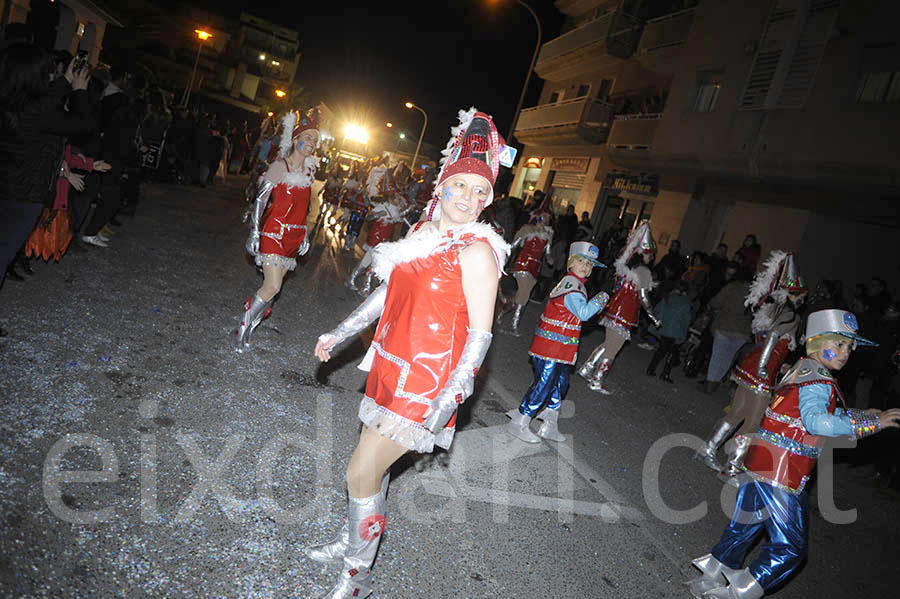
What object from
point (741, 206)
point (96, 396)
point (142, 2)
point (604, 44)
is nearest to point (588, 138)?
point (604, 44)

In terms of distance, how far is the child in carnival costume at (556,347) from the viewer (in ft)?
17.2

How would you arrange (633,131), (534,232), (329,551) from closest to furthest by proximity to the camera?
(329,551), (534,232), (633,131)

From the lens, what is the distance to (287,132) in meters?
5.80

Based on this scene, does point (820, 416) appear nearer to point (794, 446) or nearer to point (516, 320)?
point (794, 446)

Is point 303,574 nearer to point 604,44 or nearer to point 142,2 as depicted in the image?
point 604,44

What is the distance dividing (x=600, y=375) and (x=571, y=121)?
19.2 m

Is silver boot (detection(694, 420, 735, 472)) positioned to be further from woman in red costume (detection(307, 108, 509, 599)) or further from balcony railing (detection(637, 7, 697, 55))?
balcony railing (detection(637, 7, 697, 55))

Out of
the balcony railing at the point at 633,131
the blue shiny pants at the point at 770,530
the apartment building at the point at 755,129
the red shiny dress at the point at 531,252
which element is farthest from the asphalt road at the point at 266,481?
the balcony railing at the point at 633,131

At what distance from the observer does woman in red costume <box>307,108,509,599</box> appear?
8.13ft

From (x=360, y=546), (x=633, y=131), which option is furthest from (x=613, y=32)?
(x=360, y=546)

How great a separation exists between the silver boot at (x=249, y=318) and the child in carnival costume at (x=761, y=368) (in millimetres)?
4943

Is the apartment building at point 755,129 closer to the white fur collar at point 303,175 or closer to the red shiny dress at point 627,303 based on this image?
the red shiny dress at point 627,303

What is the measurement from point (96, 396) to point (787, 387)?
4686mm

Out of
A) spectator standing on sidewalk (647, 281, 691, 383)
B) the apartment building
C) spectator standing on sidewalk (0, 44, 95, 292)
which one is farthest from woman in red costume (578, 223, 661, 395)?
the apartment building
